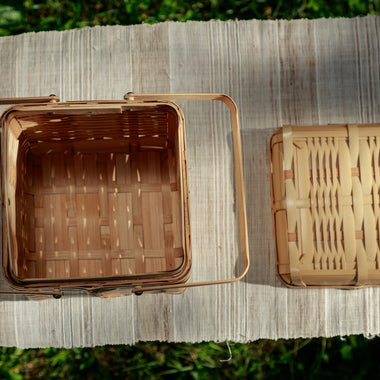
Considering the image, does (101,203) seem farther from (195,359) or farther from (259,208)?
(195,359)

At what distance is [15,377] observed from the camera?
3.12ft

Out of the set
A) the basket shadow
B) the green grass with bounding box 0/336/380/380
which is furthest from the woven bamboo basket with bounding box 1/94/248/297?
the green grass with bounding box 0/336/380/380

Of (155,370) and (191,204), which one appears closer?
(191,204)

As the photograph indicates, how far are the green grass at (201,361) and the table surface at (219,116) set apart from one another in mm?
160

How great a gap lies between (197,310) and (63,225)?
0.28 metres

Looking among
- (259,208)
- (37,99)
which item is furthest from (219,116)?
(37,99)

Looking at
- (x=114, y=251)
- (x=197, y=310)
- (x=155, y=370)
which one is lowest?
(x=155, y=370)

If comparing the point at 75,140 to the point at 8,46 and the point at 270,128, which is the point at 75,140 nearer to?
the point at 8,46

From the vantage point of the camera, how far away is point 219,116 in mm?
835

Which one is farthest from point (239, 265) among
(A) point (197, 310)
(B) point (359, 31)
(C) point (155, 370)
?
(B) point (359, 31)

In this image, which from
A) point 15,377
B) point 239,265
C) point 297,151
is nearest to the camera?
point 297,151

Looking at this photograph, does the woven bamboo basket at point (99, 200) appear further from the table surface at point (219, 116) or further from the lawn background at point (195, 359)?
the lawn background at point (195, 359)

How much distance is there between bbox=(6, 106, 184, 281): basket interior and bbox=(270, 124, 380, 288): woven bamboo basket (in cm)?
19

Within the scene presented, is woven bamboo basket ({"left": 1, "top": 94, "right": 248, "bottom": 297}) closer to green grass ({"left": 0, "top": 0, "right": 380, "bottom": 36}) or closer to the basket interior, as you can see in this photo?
the basket interior
